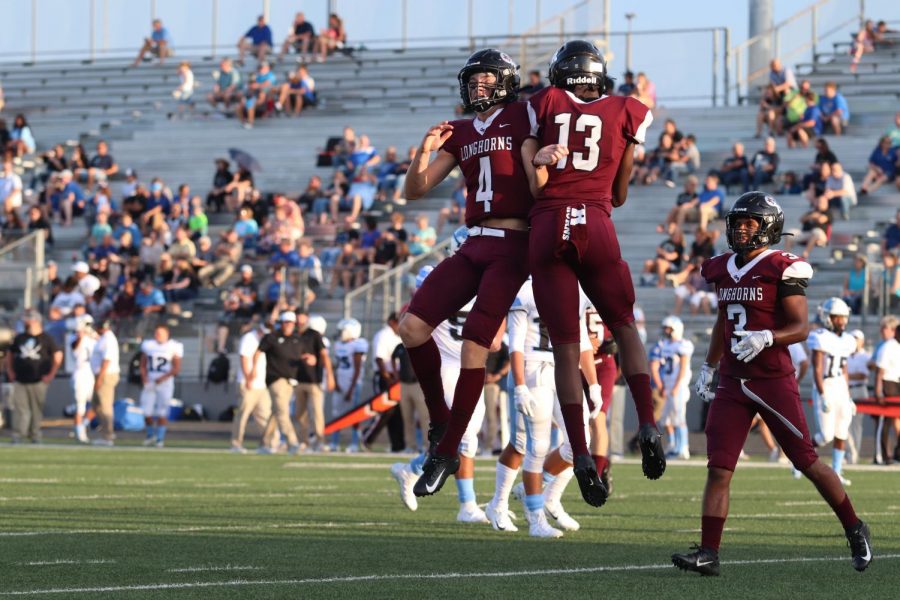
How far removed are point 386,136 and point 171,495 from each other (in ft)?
63.6

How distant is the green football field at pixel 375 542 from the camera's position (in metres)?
7.27

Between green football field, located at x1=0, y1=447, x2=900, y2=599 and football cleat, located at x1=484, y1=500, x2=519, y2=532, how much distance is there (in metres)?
0.13

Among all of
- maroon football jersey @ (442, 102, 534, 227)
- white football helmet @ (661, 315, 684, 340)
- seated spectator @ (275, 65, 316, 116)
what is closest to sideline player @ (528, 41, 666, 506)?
maroon football jersey @ (442, 102, 534, 227)

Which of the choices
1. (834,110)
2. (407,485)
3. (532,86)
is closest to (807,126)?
(834,110)

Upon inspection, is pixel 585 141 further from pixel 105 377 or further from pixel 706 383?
pixel 105 377

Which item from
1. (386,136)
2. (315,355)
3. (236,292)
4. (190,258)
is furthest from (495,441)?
(386,136)

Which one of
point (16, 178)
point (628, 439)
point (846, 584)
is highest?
point (16, 178)

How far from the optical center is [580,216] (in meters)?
7.85

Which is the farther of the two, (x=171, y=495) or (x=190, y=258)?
(x=190, y=258)

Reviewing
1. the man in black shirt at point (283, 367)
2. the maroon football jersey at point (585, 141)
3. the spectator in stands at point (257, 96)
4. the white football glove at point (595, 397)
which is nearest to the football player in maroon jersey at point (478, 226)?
the maroon football jersey at point (585, 141)

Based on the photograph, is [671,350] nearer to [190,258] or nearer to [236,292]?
[236,292]

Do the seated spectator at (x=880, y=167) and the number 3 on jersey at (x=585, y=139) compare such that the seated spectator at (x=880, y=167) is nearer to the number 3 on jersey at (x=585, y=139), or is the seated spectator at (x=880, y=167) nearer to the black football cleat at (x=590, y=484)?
the number 3 on jersey at (x=585, y=139)

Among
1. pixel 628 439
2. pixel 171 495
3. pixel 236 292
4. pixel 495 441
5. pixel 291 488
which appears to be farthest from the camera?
pixel 236 292

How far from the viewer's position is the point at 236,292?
2530 centimetres
